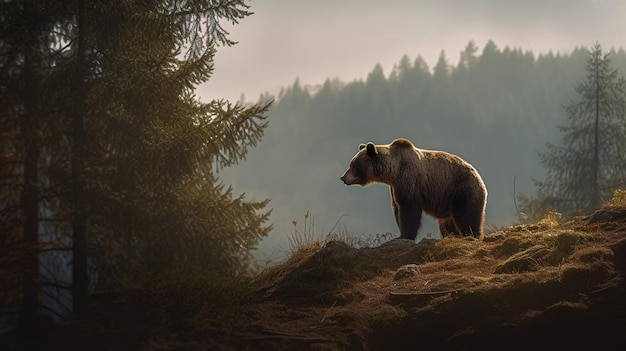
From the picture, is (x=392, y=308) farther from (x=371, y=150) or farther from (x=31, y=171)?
(x=31, y=171)

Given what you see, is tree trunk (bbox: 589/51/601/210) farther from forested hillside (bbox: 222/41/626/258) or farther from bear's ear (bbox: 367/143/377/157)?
forested hillside (bbox: 222/41/626/258)

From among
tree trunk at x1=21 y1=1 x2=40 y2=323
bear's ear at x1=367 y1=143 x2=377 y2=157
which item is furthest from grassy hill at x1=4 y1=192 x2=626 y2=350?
bear's ear at x1=367 y1=143 x2=377 y2=157

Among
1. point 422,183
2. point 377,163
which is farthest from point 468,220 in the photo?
point 377,163

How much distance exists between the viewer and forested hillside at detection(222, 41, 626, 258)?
108188 mm

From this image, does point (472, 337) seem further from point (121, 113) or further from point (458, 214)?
point (121, 113)

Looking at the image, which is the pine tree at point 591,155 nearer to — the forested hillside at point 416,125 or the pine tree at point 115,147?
the pine tree at point 115,147

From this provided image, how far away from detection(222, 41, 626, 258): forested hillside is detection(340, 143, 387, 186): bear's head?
88.2m

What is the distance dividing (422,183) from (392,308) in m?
3.76

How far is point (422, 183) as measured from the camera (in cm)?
998

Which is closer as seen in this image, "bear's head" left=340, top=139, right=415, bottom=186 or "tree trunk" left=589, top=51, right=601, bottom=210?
"bear's head" left=340, top=139, right=415, bottom=186

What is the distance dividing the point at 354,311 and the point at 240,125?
11.0 ft

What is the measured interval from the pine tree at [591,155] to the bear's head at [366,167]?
50.5ft

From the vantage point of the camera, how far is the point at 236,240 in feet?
27.2

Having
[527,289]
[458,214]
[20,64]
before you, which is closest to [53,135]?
[20,64]
